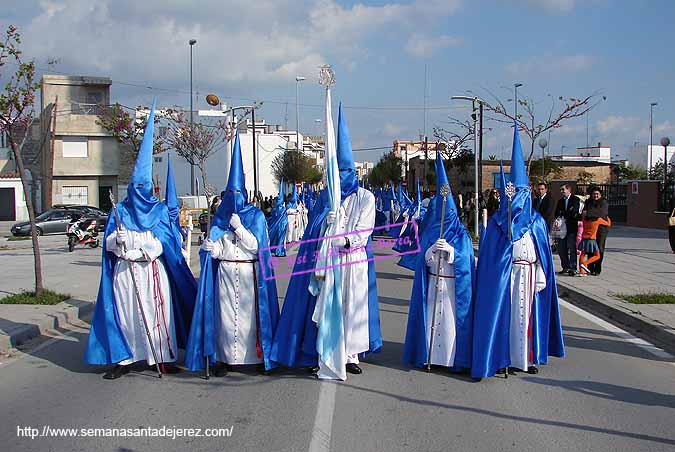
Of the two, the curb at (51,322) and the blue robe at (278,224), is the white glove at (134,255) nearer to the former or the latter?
the curb at (51,322)

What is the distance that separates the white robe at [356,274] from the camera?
7.10m

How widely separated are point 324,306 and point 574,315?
17.6ft

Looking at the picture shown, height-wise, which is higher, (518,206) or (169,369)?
(518,206)

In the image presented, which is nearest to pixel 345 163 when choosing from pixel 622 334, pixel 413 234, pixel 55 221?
pixel 622 334

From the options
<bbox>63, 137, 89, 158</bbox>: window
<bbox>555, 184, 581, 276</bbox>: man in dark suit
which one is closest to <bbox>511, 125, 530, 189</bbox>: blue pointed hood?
<bbox>555, 184, 581, 276</bbox>: man in dark suit

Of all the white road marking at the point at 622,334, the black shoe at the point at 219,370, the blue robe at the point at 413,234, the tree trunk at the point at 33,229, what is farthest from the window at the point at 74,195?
the black shoe at the point at 219,370

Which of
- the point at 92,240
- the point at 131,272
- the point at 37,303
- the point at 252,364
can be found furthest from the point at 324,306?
the point at 92,240

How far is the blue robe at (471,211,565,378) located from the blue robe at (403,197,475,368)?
0.14m

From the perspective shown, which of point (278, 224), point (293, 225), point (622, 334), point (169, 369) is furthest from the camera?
point (293, 225)

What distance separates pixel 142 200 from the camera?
722 centimetres

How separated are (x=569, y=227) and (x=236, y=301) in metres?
9.62

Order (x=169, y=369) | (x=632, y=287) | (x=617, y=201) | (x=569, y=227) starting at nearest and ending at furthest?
(x=169, y=369) → (x=632, y=287) → (x=569, y=227) → (x=617, y=201)

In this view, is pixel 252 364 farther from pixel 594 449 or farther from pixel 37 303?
pixel 37 303

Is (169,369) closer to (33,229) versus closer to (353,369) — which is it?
(353,369)
